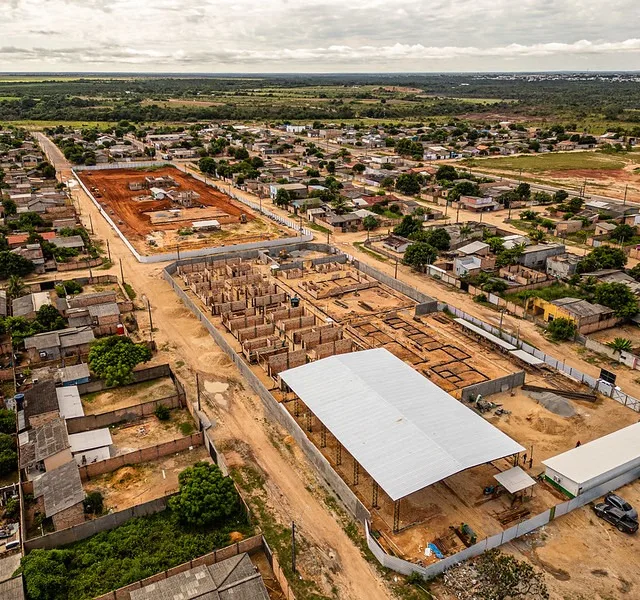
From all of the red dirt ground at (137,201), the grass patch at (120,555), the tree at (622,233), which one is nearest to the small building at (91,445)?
the grass patch at (120,555)

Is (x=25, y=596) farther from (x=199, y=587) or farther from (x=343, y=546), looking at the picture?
(x=343, y=546)

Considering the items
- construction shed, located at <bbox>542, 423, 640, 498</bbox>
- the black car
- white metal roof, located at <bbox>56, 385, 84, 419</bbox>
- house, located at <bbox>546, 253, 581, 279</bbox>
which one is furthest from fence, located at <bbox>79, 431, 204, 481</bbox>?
house, located at <bbox>546, 253, 581, 279</bbox>

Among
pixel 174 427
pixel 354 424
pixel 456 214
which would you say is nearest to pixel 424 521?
pixel 354 424

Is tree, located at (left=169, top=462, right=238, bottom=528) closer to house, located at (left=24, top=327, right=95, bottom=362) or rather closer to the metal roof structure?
the metal roof structure

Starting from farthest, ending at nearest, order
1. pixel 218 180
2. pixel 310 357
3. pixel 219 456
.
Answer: pixel 218 180 < pixel 310 357 < pixel 219 456

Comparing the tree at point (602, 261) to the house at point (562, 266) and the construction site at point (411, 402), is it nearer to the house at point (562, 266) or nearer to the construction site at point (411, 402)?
the house at point (562, 266)

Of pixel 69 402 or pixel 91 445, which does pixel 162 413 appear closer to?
pixel 91 445

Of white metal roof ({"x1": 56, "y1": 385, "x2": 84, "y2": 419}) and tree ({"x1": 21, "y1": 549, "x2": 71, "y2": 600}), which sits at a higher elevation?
tree ({"x1": 21, "y1": 549, "x2": 71, "y2": 600})
